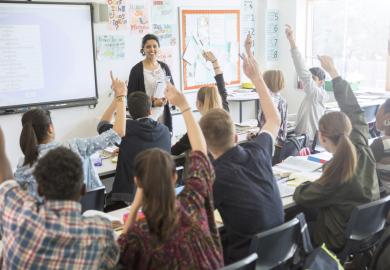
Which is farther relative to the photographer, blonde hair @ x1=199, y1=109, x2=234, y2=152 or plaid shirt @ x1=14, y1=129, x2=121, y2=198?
plaid shirt @ x1=14, y1=129, x2=121, y2=198

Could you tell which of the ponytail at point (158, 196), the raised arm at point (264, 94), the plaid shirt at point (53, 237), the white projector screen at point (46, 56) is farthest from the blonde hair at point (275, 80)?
the plaid shirt at point (53, 237)

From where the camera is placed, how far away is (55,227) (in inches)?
57.7

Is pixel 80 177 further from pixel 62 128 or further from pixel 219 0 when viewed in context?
pixel 219 0

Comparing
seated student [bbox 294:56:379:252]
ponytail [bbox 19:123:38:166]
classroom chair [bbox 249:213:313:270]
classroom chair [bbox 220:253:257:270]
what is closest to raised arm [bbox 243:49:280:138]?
seated student [bbox 294:56:379:252]

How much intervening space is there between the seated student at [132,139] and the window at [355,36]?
415 cm

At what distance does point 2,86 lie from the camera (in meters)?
4.63

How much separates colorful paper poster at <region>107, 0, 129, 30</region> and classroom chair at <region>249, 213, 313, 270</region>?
382cm

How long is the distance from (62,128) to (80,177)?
148 inches

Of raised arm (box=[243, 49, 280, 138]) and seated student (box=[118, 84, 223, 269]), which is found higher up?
raised arm (box=[243, 49, 280, 138])

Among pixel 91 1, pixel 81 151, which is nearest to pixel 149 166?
pixel 81 151

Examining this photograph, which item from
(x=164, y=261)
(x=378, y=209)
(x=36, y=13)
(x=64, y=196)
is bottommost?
(x=378, y=209)

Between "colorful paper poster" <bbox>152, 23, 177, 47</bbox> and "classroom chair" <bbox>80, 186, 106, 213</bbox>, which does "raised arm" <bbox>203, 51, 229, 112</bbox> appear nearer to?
"classroom chair" <bbox>80, 186, 106, 213</bbox>

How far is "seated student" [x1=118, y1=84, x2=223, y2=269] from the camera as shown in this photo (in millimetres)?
1540

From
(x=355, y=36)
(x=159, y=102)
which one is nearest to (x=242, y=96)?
(x=355, y=36)
